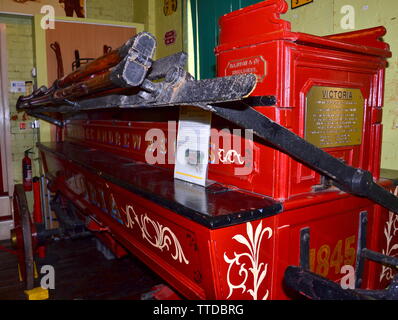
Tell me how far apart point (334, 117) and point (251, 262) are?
0.73 meters

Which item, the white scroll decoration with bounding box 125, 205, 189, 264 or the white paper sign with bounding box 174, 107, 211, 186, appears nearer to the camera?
the white scroll decoration with bounding box 125, 205, 189, 264

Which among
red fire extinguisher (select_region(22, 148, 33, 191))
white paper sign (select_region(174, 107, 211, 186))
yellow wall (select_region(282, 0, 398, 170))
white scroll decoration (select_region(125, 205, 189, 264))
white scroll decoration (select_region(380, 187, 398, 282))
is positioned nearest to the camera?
white scroll decoration (select_region(125, 205, 189, 264))

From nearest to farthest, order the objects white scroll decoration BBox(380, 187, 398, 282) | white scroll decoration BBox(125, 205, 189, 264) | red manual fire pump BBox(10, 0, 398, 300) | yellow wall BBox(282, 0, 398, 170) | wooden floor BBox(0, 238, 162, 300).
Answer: red manual fire pump BBox(10, 0, 398, 300), white scroll decoration BBox(125, 205, 189, 264), white scroll decoration BBox(380, 187, 398, 282), yellow wall BBox(282, 0, 398, 170), wooden floor BBox(0, 238, 162, 300)

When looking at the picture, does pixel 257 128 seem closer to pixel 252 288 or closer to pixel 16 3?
pixel 252 288

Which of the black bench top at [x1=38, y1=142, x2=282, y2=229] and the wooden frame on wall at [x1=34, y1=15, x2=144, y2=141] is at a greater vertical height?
the wooden frame on wall at [x1=34, y1=15, x2=144, y2=141]

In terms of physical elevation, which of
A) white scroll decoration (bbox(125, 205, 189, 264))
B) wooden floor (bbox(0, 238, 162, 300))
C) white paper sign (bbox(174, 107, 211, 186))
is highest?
white paper sign (bbox(174, 107, 211, 186))

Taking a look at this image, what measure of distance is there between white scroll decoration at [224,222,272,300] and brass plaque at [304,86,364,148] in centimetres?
46

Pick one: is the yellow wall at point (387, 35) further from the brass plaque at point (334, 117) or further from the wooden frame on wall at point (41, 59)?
the wooden frame on wall at point (41, 59)

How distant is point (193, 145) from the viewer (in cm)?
163

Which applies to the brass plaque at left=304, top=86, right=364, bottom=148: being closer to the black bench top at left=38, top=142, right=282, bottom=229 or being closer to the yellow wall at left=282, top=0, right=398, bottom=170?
the black bench top at left=38, top=142, right=282, bottom=229

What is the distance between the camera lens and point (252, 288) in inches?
51.5

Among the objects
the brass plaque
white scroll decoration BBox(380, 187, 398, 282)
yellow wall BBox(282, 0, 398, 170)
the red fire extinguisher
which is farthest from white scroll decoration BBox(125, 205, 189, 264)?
the red fire extinguisher

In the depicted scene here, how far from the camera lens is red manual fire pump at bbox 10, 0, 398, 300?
3.72 feet
